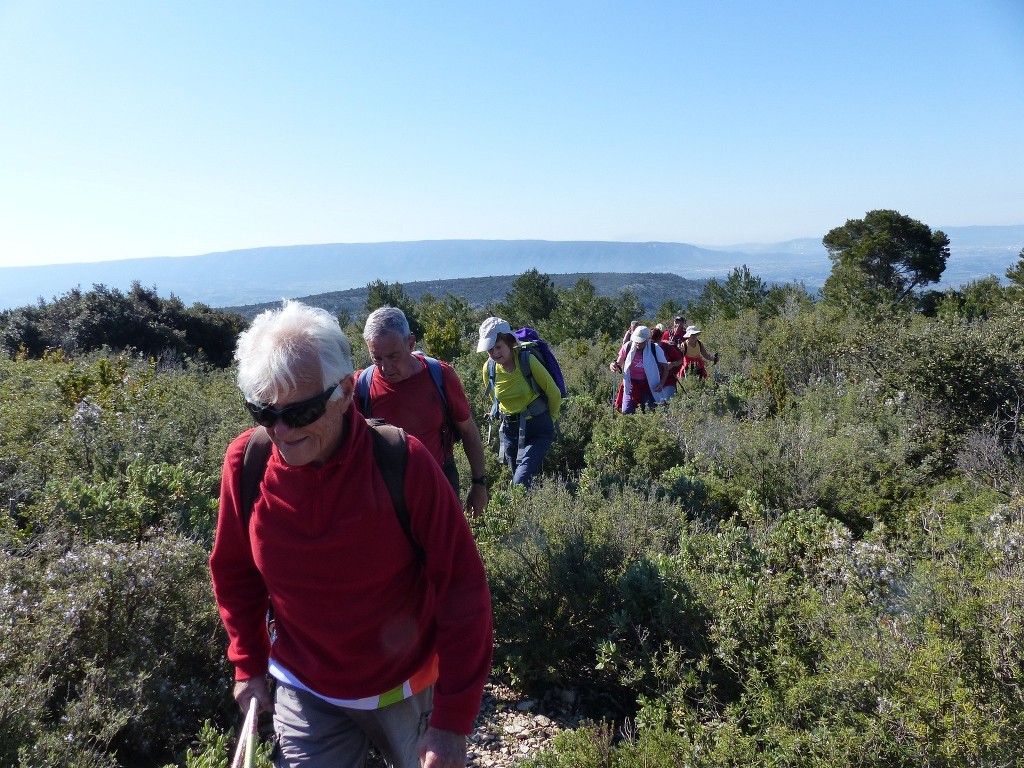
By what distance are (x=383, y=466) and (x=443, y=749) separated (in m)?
0.72

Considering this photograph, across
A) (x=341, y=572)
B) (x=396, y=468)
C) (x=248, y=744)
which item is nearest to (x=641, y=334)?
(x=396, y=468)

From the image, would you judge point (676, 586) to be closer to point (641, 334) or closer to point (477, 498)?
point (477, 498)

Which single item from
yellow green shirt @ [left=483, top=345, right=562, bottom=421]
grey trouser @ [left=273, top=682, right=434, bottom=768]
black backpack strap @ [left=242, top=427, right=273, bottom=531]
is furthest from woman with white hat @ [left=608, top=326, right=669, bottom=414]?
black backpack strap @ [left=242, top=427, right=273, bottom=531]

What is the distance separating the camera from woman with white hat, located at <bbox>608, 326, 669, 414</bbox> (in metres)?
7.06

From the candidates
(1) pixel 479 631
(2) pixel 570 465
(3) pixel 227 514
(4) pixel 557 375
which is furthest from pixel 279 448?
(2) pixel 570 465

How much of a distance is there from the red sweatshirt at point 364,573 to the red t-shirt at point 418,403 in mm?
1424

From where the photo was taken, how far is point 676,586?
2.84m

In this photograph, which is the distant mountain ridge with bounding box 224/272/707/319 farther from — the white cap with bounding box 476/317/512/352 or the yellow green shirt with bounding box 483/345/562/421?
the white cap with bounding box 476/317/512/352

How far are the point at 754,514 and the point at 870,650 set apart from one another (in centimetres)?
163

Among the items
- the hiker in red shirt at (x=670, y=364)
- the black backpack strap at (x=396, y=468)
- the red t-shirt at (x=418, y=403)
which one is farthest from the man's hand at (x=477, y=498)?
the hiker in red shirt at (x=670, y=364)

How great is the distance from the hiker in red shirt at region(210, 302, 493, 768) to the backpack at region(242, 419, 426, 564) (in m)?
0.01

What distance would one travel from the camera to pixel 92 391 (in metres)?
6.91

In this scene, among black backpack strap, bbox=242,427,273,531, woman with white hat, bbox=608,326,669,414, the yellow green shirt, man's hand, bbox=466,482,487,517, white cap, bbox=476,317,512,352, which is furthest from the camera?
woman with white hat, bbox=608,326,669,414

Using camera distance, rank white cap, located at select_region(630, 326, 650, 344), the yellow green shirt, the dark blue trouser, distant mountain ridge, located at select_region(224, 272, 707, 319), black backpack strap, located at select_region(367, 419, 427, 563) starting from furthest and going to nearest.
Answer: distant mountain ridge, located at select_region(224, 272, 707, 319), white cap, located at select_region(630, 326, 650, 344), the dark blue trouser, the yellow green shirt, black backpack strap, located at select_region(367, 419, 427, 563)
